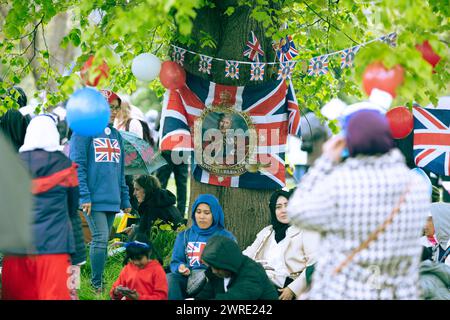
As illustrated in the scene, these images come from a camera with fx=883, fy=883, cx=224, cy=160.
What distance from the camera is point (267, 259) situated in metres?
8.29

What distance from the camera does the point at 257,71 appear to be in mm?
9047

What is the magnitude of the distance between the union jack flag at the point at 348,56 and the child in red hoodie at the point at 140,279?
8.65ft

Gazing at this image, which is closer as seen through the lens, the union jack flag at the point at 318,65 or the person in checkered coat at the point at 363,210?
the person in checkered coat at the point at 363,210

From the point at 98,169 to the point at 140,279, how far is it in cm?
149

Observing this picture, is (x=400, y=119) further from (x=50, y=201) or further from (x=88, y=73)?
(x=50, y=201)

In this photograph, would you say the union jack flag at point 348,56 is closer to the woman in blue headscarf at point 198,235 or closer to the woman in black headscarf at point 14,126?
the woman in blue headscarf at point 198,235

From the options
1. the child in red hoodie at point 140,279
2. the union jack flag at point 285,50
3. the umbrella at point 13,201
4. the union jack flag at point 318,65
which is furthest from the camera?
the union jack flag at point 285,50

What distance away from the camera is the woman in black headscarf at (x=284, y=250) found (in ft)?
25.9

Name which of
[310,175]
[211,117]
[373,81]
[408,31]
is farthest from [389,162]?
[211,117]

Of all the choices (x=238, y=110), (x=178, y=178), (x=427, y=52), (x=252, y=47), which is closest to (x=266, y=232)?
(x=238, y=110)

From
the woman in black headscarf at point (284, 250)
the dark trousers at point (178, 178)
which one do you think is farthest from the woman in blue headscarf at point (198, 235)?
the dark trousers at point (178, 178)

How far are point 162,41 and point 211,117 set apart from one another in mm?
1321

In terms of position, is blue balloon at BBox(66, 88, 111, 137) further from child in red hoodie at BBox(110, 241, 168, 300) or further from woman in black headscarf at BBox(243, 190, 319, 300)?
woman in black headscarf at BBox(243, 190, 319, 300)
